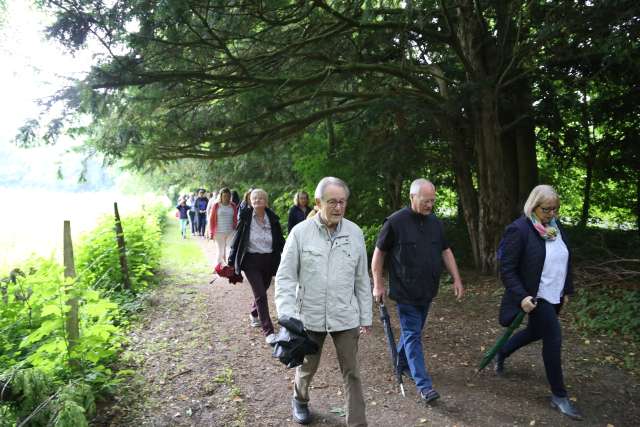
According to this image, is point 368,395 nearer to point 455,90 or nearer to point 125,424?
point 125,424

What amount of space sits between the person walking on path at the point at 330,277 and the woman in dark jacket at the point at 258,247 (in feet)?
8.45

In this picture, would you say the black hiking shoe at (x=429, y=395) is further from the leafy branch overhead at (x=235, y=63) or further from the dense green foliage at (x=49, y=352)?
the leafy branch overhead at (x=235, y=63)

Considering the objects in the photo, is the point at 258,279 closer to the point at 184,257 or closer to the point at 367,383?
the point at 367,383

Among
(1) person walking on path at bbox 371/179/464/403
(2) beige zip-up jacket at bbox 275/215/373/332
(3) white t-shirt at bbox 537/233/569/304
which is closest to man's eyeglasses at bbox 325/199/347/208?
(2) beige zip-up jacket at bbox 275/215/373/332

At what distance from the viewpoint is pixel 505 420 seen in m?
3.82

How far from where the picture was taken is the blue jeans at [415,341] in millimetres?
4090

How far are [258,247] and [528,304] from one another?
3.36m

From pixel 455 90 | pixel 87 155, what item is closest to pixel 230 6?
pixel 87 155

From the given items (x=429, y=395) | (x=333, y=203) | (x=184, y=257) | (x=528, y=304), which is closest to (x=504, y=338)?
(x=528, y=304)

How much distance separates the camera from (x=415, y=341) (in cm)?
417

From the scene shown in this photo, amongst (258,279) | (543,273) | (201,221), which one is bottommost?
(201,221)

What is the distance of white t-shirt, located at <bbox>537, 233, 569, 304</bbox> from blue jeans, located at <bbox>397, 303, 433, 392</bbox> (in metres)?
1.05

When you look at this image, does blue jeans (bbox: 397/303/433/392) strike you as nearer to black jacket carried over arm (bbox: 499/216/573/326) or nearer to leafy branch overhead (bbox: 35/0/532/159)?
black jacket carried over arm (bbox: 499/216/573/326)

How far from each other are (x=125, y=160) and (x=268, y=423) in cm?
577
